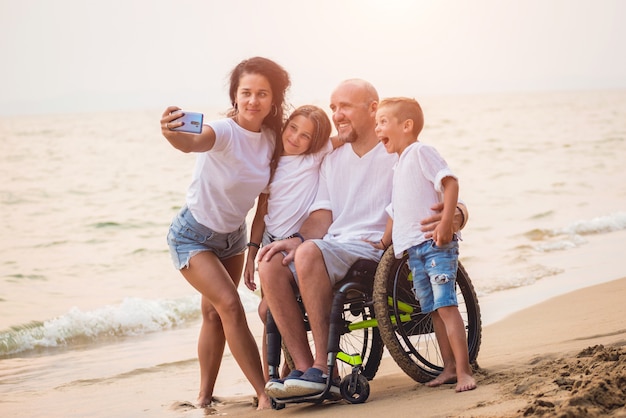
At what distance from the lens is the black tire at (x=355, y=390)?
3.71 metres

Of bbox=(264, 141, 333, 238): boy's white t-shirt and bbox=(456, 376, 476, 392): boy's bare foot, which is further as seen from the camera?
bbox=(264, 141, 333, 238): boy's white t-shirt

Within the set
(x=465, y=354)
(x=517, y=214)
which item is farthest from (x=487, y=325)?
(x=517, y=214)

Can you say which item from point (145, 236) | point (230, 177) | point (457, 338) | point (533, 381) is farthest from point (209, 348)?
point (145, 236)

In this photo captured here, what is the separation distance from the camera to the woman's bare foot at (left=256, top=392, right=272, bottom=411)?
4066 mm

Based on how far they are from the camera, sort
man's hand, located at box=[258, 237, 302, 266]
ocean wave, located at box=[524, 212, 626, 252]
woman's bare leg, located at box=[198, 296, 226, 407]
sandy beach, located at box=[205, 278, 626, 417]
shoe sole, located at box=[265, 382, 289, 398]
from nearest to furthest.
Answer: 1. sandy beach, located at box=[205, 278, 626, 417]
2. shoe sole, located at box=[265, 382, 289, 398]
3. man's hand, located at box=[258, 237, 302, 266]
4. woman's bare leg, located at box=[198, 296, 226, 407]
5. ocean wave, located at box=[524, 212, 626, 252]

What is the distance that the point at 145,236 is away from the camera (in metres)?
13.1

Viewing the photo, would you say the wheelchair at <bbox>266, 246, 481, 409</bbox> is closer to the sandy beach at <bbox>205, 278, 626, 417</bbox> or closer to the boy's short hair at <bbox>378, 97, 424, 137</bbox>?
the sandy beach at <bbox>205, 278, 626, 417</bbox>

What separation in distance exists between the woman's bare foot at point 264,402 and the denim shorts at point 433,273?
2.93 feet

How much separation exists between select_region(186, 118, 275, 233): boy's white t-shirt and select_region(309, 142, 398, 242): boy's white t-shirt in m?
0.32

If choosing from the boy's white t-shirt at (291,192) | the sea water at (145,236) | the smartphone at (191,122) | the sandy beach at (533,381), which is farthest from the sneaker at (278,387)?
the sea water at (145,236)

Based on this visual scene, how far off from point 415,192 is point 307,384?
3.09 feet

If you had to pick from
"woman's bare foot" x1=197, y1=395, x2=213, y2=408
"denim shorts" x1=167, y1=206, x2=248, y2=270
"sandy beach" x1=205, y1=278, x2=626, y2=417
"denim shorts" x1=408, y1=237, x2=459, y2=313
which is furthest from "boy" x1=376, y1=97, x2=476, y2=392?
"woman's bare foot" x1=197, y1=395, x2=213, y2=408

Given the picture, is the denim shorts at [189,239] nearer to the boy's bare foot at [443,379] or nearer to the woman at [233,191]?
the woman at [233,191]

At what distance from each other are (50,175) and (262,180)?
16694 millimetres
